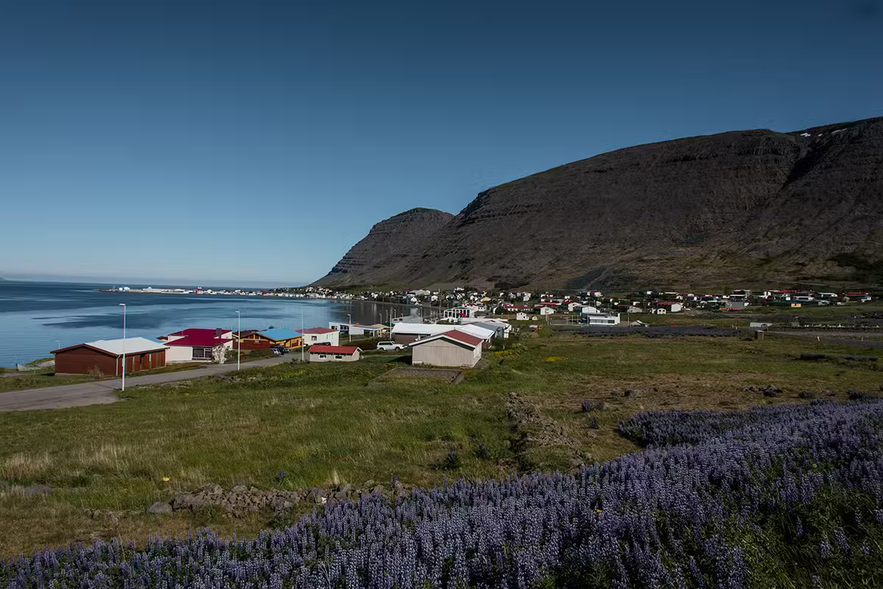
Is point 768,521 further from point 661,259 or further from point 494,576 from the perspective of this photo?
point 661,259

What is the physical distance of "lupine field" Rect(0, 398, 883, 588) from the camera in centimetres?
362

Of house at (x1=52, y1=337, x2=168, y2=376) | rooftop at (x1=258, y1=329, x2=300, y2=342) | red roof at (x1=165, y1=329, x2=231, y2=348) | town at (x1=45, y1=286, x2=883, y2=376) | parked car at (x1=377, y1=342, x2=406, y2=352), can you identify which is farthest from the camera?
rooftop at (x1=258, y1=329, x2=300, y2=342)

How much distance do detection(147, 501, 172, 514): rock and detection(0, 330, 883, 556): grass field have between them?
0.59 ft

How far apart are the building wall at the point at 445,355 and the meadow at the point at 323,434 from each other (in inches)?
276

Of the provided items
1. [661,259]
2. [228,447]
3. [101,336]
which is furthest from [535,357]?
[661,259]

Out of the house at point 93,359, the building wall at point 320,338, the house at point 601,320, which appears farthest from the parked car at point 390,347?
the house at point 601,320

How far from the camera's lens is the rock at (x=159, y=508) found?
25.2 ft

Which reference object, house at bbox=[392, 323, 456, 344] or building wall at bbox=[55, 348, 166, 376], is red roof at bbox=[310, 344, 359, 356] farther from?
building wall at bbox=[55, 348, 166, 376]

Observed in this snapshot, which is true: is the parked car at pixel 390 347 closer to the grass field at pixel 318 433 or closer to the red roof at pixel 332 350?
the red roof at pixel 332 350

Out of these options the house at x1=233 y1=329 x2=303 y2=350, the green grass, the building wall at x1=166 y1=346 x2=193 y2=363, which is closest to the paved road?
the green grass

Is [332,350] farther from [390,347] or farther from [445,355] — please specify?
[445,355]

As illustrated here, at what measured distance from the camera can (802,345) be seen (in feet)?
145

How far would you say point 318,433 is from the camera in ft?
46.5

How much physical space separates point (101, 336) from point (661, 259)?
160717mm
